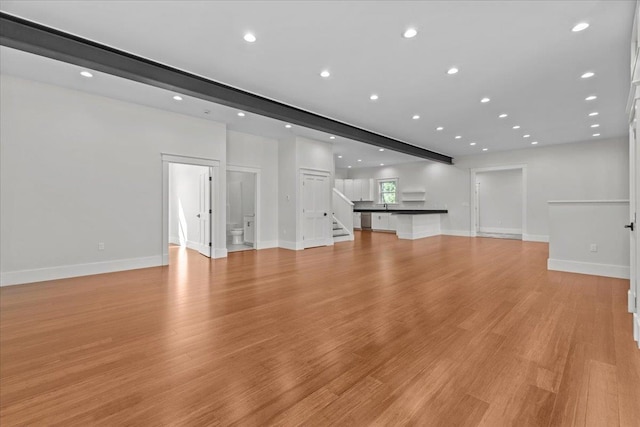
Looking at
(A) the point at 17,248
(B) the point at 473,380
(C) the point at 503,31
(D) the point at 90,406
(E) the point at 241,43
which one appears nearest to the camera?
(D) the point at 90,406

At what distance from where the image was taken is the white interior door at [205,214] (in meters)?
6.34

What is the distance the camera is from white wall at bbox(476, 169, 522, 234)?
10.6m

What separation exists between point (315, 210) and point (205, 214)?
2.93 m

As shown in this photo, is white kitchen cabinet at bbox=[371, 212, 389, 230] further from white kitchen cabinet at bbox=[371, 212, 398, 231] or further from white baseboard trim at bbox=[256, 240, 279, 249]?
white baseboard trim at bbox=[256, 240, 279, 249]

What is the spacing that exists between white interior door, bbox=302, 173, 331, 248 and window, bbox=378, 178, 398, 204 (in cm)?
499

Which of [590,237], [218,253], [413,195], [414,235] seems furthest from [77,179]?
[413,195]

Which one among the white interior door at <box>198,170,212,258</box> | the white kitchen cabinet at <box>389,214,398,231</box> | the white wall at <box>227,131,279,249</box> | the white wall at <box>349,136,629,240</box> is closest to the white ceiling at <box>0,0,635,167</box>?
the white wall at <box>227,131,279,249</box>

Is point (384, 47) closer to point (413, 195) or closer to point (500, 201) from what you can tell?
point (413, 195)

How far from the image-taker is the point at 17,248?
162 inches

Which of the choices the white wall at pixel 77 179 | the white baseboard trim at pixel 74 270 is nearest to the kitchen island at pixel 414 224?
the white wall at pixel 77 179

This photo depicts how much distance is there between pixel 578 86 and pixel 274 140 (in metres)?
6.37

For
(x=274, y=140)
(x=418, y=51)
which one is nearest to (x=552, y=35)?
(x=418, y=51)

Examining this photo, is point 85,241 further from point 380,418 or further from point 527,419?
point 527,419

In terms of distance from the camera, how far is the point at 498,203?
1104cm
